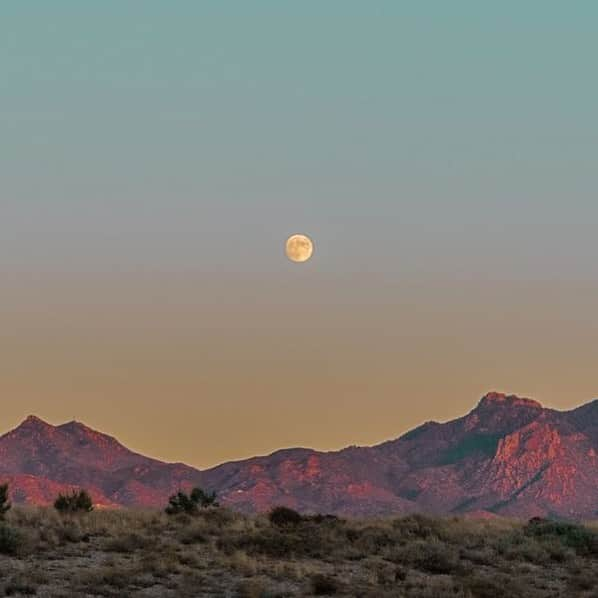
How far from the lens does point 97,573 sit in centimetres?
3047

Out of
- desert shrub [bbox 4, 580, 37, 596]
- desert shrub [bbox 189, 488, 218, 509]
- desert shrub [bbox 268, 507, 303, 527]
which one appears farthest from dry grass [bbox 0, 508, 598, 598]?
desert shrub [bbox 189, 488, 218, 509]

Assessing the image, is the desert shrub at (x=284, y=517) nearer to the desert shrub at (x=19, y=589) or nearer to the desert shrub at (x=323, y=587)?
the desert shrub at (x=323, y=587)

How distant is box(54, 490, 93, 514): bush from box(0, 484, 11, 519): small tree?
1834 mm

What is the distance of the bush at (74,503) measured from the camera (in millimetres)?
42250

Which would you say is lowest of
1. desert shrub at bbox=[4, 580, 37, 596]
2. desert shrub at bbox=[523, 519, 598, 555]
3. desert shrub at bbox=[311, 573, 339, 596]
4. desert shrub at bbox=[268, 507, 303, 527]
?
desert shrub at bbox=[311, 573, 339, 596]

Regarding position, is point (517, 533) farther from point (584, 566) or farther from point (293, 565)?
point (293, 565)

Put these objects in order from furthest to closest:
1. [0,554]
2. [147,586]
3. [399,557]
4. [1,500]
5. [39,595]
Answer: [1,500]
[399,557]
[0,554]
[147,586]
[39,595]

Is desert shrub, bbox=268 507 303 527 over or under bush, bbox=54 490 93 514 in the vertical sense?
under

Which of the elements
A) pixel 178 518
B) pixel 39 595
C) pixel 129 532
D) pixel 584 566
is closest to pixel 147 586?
pixel 39 595

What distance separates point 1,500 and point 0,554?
26.0 feet

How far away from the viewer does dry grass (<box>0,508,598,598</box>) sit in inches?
1204

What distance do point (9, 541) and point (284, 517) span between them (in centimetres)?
1167

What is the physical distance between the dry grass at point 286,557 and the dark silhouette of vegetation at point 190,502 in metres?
1.35

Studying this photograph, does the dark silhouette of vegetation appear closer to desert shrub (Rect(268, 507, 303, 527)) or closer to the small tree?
desert shrub (Rect(268, 507, 303, 527))
